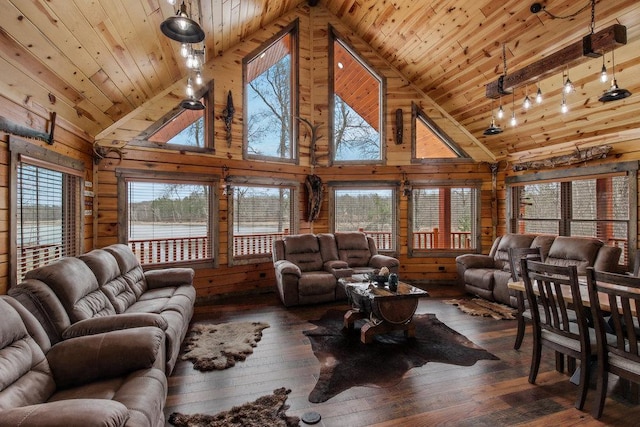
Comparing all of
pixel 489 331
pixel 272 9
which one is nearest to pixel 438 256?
pixel 489 331

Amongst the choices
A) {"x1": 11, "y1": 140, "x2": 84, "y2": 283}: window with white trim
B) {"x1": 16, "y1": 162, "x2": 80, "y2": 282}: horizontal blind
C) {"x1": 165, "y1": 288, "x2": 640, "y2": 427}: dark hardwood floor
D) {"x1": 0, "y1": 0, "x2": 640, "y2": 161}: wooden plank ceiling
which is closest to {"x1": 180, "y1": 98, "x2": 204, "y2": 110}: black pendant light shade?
{"x1": 0, "y1": 0, "x2": 640, "y2": 161}: wooden plank ceiling

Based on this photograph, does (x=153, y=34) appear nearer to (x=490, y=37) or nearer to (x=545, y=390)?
(x=490, y=37)

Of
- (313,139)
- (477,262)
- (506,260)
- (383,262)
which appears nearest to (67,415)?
(383,262)

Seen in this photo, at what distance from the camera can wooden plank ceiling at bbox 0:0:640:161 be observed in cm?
277

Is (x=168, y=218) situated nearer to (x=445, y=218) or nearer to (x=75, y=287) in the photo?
(x=75, y=287)

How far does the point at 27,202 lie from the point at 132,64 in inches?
75.8

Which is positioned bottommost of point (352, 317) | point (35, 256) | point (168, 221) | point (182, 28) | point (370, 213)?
point (352, 317)

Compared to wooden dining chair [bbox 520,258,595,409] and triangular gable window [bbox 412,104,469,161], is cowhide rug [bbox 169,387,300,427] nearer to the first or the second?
wooden dining chair [bbox 520,258,595,409]

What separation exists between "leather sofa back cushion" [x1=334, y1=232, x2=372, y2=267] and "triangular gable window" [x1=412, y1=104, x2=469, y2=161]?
2.05 meters

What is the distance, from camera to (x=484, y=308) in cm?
476

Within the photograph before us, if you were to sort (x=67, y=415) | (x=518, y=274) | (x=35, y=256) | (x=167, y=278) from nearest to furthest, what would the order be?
1. (x=67, y=415)
2. (x=35, y=256)
3. (x=518, y=274)
4. (x=167, y=278)

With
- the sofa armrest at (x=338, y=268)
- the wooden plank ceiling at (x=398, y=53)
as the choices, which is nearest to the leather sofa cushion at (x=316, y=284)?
the sofa armrest at (x=338, y=268)

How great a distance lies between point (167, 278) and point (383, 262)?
10.7ft

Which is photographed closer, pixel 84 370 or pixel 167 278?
pixel 84 370
